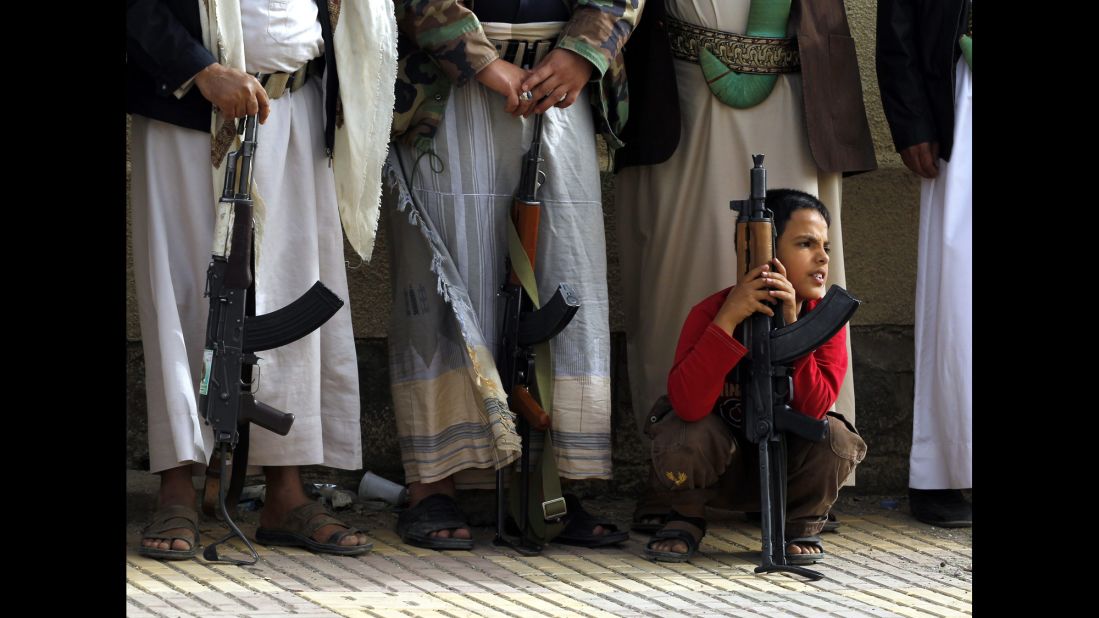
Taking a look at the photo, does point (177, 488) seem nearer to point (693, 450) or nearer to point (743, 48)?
point (693, 450)

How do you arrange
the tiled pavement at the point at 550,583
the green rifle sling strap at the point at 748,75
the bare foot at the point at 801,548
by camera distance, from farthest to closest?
1. the green rifle sling strap at the point at 748,75
2. the bare foot at the point at 801,548
3. the tiled pavement at the point at 550,583

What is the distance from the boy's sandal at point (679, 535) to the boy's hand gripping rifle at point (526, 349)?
0.89 ft

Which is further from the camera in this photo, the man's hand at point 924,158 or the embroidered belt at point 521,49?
the man's hand at point 924,158

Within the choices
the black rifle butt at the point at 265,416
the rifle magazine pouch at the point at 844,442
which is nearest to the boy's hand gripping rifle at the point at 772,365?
the rifle magazine pouch at the point at 844,442

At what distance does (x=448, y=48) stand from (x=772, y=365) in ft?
4.01

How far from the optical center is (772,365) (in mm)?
3908

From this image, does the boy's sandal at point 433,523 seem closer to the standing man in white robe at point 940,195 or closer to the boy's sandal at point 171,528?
the boy's sandal at point 171,528

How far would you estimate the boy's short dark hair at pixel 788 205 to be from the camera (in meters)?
4.19

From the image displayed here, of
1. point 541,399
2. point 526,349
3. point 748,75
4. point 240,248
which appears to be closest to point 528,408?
point 541,399

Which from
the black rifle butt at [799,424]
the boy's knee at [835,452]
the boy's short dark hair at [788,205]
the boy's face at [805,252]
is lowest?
the boy's knee at [835,452]

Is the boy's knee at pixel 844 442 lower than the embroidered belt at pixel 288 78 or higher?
lower

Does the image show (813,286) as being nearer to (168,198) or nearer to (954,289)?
(954,289)

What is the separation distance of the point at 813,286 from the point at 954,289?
85 cm
